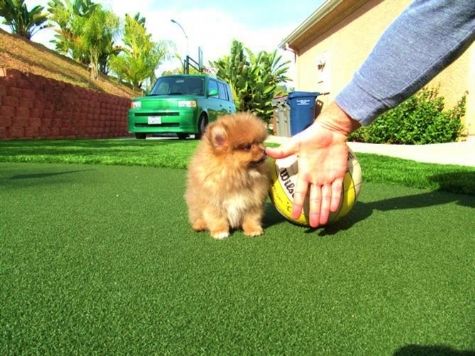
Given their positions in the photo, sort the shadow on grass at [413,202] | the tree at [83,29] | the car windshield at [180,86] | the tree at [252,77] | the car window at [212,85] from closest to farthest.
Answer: the shadow on grass at [413,202]
the car windshield at [180,86]
the car window at [212,85]
the tree at [252,77]
the tree at [83,29]

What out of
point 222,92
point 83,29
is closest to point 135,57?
point 83,29

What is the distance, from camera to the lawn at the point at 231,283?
1.31 m

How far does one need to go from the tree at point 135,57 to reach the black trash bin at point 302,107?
21.9 m

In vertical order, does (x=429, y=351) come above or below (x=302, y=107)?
below

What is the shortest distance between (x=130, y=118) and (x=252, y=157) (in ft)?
34.2

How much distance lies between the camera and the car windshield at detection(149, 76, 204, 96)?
12.4 metres

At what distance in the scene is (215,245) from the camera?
2.38 m

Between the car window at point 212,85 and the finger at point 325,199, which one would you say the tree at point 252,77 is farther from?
the finger at point 325,199

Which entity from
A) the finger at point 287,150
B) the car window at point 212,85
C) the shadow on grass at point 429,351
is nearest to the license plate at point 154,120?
the car window at point 212,85

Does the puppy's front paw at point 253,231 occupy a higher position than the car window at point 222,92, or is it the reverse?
the car window at point 222,92

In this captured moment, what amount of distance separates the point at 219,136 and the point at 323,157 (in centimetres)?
109

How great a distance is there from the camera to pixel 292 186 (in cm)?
270

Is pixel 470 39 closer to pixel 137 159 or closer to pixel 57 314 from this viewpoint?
pixel 57 314

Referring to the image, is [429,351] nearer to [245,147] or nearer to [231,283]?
[231,283]
